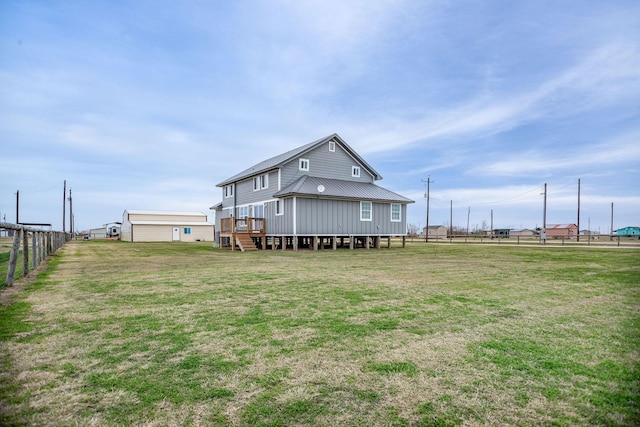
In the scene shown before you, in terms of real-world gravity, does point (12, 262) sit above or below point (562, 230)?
above

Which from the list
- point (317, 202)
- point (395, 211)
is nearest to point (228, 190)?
point (317, 202)

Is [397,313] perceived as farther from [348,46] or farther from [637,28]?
[348,46]

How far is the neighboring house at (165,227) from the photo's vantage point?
141ft

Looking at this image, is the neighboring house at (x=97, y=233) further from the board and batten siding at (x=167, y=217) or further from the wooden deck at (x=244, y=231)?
the wooden deck at (x=244, y=231)

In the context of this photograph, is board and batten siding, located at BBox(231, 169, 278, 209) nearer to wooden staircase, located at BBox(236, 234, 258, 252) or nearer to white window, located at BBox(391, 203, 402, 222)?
wooden staircase, located at BBox(236, 234, 258, 252)

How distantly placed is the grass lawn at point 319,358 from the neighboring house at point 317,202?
1391cm

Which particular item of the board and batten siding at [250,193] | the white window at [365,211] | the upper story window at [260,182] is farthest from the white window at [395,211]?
the upper story window at [260,182]

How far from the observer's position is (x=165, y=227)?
44.3m

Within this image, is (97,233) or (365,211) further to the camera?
(97,233)

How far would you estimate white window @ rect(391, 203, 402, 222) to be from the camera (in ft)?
78.6

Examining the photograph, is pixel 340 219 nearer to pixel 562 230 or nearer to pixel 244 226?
pixel 244 226

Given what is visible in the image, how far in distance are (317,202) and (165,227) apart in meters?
31.5

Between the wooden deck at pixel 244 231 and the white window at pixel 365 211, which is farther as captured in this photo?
the white window at pixel 365 211

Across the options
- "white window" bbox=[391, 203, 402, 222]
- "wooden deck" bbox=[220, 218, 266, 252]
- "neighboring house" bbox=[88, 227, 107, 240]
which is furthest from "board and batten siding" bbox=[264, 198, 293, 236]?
"neighboring house" bbox=[88, 227, 107, 240]
